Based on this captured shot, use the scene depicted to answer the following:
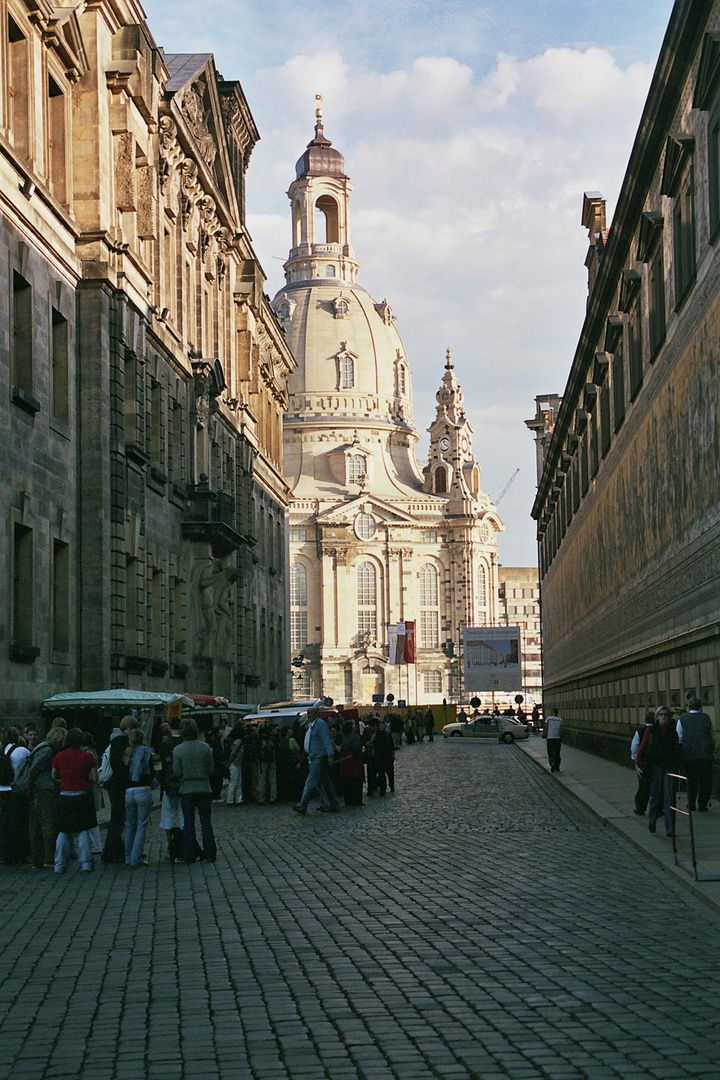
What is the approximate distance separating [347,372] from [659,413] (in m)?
129

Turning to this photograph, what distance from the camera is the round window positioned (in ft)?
498

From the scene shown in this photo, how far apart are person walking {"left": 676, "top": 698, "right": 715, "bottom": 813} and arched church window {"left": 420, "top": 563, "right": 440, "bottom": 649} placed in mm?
133932

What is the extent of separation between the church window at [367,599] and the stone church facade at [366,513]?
9 centimetres

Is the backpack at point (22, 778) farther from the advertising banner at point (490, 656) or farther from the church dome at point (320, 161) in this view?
the church dome at point (320, 161)

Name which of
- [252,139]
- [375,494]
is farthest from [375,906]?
[375,494]

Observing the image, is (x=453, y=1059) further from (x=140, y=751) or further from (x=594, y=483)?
(x=594, y=483)

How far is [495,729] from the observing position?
264 feet

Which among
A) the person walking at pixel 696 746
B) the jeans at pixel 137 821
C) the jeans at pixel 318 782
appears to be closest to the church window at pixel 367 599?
the jeans at pixel 318 782

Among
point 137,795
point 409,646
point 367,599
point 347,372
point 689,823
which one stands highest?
point 347,372

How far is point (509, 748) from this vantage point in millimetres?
66250

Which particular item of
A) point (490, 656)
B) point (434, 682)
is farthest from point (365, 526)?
point (490, 656)

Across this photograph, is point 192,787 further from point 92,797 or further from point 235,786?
point 235,786

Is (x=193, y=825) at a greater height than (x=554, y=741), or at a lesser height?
lesser

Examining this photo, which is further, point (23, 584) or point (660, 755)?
point (23, 584)
